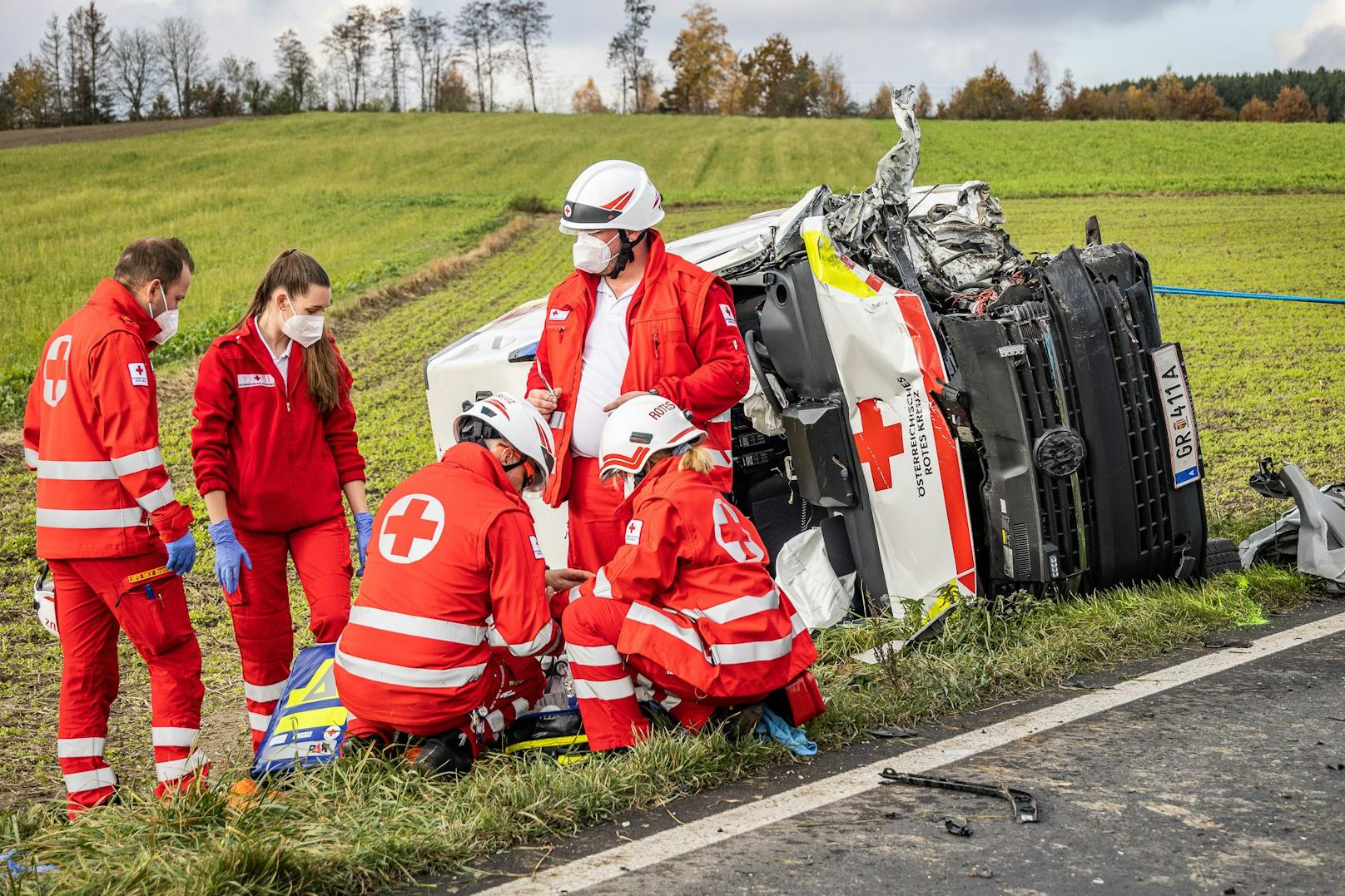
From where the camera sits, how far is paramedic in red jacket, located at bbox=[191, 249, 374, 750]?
13.9 ft

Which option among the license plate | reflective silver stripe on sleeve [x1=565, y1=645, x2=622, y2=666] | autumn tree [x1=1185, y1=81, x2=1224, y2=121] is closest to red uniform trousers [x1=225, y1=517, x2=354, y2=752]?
reflective silver stripe on sleeve [x1=565, y1=645, x2=622, y2=666]

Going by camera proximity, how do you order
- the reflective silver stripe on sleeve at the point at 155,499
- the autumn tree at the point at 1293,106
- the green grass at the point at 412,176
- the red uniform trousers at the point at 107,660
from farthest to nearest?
the autumn tree at the point at 1293,106, the green grass at the point at 412,176, the red uniform trousers at the point at 107,660, the reflective silver stripe on sleeve at the point at 155,499

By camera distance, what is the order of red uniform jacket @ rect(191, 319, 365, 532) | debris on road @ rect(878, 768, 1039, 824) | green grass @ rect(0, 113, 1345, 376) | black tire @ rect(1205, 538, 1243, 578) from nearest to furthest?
debris on road @ rect(878, 768, 1039, 824), red uniform jacket @ rect(191, 319, 365, 532), black tire @ rect(1205, 538, 1243, 578), green grass @ rect(0, 113, 1345, 376)

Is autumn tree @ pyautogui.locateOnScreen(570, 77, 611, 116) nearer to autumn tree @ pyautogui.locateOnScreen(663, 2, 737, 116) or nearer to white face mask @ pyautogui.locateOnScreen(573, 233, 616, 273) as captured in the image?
autumn tree @ pyautogui.locateOnScreen(663, 2, 737, 116)

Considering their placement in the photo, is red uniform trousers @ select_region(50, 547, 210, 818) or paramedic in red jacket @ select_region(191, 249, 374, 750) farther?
paramedic in red jacket @ select_region(191, 249, 374, 750)

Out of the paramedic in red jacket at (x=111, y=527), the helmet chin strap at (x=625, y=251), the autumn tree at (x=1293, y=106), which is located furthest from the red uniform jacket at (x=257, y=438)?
the autumn tree at (x=1293, y=106)

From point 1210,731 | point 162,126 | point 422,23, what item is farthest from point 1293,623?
point 422,23

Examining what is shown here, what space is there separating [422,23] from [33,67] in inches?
1114

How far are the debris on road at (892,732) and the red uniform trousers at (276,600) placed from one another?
1942 millimetres

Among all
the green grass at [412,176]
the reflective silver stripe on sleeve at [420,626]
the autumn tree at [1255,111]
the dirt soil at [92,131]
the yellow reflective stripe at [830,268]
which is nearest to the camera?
the reflective silver stripe on sleeve at [420,626]

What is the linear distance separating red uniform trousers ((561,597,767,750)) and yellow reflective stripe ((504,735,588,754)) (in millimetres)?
115

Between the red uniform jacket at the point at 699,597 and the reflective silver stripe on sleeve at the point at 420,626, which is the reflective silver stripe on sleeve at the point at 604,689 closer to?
the red uniform jacket at the point at 699,597

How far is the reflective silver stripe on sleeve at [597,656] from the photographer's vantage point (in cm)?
352

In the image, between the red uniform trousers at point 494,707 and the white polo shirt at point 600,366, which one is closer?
the red uniform trousers at point 494,707
